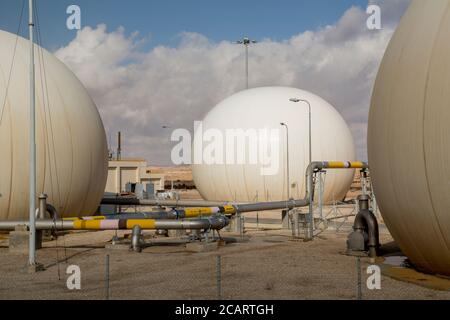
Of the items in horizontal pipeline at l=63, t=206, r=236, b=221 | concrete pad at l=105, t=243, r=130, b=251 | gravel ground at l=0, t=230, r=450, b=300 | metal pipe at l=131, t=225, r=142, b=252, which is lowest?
gravel ground at l=0, t=230, r=450, b=300

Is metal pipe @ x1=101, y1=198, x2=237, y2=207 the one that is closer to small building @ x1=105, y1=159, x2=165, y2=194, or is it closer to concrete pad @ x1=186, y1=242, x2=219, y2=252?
concrete pad @ x1=186, y1=242, x2=219, y2=252

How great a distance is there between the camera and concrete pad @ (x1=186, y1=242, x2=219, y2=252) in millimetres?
21203

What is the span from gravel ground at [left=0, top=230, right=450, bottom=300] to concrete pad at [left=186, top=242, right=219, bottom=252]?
0.35m

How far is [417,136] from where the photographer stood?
1267 centimetres

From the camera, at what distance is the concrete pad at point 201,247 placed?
21.2 metres

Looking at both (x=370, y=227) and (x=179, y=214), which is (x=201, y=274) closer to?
(x=370, y=227)

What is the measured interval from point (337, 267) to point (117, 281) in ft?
21.7

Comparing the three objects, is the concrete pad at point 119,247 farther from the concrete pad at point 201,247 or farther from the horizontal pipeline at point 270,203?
the horizontal pipeline at point 270,203

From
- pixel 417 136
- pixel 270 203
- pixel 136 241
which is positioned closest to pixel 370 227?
pixel 417 136

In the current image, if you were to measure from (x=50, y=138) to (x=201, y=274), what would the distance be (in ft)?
41.2

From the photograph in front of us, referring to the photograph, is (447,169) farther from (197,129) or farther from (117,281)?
(197,129)

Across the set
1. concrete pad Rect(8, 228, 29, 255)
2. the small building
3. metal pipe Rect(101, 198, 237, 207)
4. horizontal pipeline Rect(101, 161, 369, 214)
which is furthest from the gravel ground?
the small building

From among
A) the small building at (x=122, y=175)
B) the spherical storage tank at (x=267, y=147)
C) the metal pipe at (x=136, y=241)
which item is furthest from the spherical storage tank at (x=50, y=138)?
the small building at (x=122, y=175)
